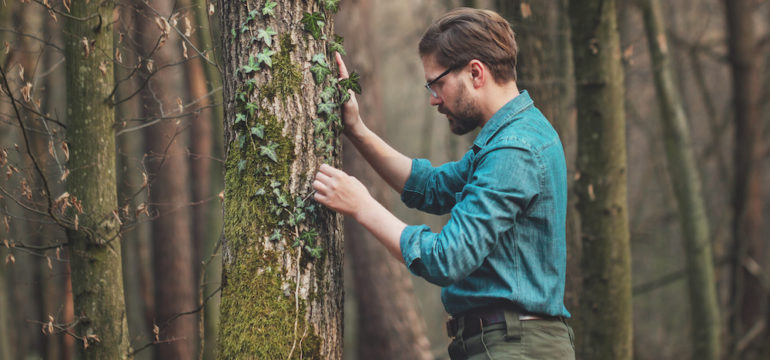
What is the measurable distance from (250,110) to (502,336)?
1.33 metres

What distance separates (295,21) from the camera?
266 cm

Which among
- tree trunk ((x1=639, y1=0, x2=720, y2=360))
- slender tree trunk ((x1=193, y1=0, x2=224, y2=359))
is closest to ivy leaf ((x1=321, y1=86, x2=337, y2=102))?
slender tree trunk ((x1=193, y1=0, x2=224, y2=359))

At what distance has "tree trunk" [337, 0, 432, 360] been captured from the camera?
318 inches

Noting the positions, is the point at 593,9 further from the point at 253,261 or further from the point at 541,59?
the point at 253,261

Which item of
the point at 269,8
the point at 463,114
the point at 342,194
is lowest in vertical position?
the point at 342,194

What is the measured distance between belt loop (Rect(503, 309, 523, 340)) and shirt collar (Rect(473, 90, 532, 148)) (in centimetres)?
67

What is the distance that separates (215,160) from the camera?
18.0 feet

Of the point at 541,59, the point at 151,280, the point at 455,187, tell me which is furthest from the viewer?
the point at 151,280

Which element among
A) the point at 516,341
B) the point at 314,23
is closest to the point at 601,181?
the point at 516,341

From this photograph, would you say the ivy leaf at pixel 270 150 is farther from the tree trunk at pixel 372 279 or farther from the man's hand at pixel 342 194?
the tree trunk at pixel 372 279

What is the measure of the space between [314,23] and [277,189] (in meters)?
0.71

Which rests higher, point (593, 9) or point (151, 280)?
point (593, 9)

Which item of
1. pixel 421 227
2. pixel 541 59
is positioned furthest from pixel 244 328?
pixel 541 59

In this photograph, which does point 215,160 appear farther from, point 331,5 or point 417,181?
point 331,5
